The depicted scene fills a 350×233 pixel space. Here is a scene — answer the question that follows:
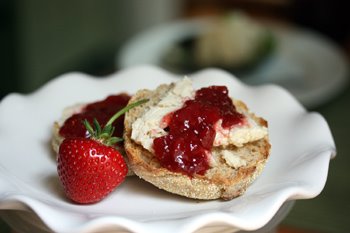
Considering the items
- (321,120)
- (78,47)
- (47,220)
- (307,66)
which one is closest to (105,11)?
(78,47)

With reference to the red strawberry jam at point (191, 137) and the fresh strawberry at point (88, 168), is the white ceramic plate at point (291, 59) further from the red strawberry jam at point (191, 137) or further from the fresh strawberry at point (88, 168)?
the fresh strawberry at point (88, 168)

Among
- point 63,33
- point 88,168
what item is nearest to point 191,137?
point 88,168

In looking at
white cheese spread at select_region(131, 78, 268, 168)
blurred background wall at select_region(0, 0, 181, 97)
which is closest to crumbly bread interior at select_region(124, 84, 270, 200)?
white cheese spread at select_region(131, 78, 268, 168)

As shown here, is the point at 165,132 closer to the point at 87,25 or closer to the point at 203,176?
the point at 203,176

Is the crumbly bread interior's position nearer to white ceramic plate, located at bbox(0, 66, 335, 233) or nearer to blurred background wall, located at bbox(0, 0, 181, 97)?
white ceramic plate, located at bbox(0, 66, 335, 233)

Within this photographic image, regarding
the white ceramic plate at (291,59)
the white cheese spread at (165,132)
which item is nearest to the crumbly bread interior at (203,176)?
the white cheese spread at (165,132)

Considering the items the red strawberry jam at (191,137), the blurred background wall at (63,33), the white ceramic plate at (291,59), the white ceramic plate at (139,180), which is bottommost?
the blurred background wall at (63,33)

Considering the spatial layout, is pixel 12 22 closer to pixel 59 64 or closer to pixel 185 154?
pixel 59 64
